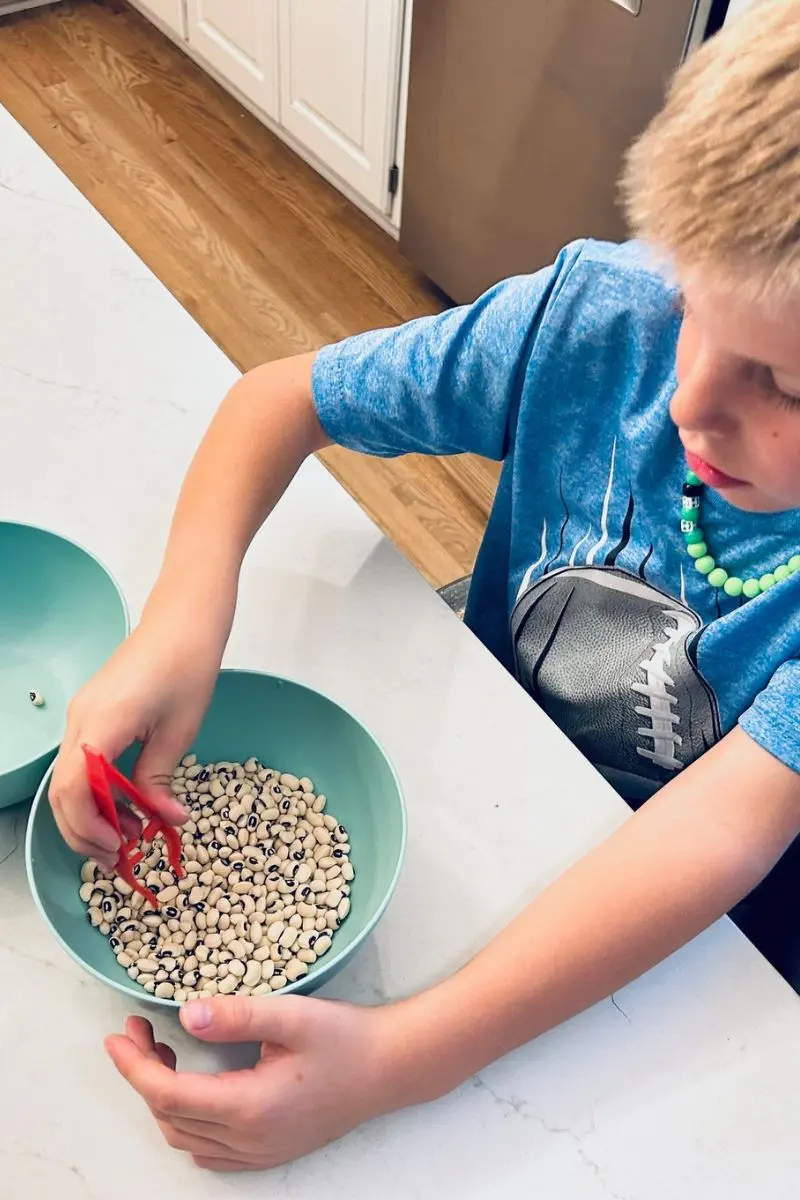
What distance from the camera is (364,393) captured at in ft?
2.77

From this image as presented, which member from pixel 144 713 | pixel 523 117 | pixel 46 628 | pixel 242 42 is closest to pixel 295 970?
pixel 144 713

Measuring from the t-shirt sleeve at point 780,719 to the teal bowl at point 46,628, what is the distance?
0.42 metres

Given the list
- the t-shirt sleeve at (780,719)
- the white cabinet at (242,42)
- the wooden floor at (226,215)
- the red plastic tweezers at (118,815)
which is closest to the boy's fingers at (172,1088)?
the red plastic tweezers at (118,815)

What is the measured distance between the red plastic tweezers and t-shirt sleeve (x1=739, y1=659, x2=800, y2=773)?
1.21 ft

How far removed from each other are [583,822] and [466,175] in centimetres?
164

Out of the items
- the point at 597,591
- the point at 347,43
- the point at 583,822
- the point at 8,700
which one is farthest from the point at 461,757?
the point at 347,43

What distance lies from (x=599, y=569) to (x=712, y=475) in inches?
9.1

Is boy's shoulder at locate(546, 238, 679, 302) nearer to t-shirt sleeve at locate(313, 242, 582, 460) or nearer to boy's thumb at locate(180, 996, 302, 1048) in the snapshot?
t-shirt sleeve at locate(313, 242, 582, 460)

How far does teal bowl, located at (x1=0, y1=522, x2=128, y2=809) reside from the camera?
2.49 feet

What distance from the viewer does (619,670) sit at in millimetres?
881

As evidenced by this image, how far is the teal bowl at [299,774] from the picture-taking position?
62cm

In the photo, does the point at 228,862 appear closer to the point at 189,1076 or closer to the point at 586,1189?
the point at 189,1076

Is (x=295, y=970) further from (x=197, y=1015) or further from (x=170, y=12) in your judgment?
(x=170, y=12)

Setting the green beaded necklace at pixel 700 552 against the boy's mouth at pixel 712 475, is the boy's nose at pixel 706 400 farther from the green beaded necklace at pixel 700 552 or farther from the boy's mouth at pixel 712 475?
the green beaded necklace at pixel 700 552
